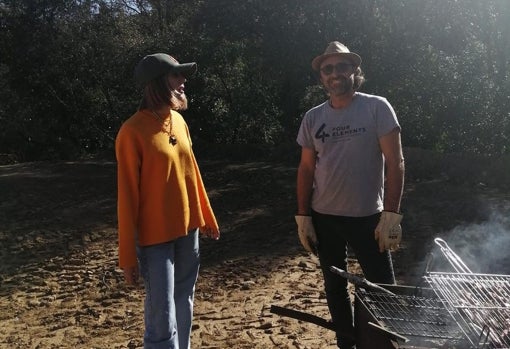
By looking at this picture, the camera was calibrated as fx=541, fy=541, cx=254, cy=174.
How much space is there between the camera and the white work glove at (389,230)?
2.61 m

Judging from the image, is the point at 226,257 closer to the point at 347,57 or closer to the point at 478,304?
the point at 347,57

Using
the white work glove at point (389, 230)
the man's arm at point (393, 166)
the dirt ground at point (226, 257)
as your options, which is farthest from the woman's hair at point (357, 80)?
the dirt ground at point (226, 257)

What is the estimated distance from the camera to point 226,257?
5.66 meters

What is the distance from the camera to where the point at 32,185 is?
9.62 m

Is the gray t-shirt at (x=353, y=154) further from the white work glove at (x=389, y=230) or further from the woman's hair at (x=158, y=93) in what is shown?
the woman's hair at (x=158, y=93)

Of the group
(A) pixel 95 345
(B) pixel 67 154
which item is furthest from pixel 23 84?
(A) pixel 95 345

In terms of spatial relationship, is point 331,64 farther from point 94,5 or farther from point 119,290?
point 94,5

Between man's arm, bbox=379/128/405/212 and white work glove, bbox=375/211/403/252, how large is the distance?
0.13 feet

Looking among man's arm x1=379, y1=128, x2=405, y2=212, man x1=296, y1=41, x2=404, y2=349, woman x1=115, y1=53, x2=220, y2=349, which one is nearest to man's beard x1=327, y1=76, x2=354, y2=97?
man x1=296, y1=41, x2=404, y2=349

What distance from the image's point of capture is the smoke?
4781 mm

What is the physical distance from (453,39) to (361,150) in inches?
309

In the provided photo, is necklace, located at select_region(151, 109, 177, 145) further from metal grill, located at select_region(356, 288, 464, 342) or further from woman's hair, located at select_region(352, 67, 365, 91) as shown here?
metal grill, located at select_region(356, 288, 464, 342)

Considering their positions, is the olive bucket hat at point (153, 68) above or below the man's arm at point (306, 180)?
above

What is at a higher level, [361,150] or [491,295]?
[361,150]
